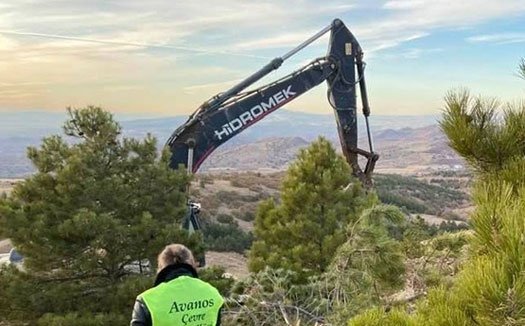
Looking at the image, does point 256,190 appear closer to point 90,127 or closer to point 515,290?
point 90,127

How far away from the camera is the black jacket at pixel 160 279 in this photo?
4.03m

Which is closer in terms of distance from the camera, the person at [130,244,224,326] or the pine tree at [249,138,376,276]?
the person at [130,244,224,326]

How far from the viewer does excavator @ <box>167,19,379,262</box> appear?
12.8 meters

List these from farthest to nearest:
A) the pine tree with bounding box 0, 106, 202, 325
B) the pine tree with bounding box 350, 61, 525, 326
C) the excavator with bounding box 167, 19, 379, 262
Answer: the excavator with bounding box 167, 19, 379, 262 → the pine tree with bounding box 0, 106, 202, 325 → the pine tree with bounding box 350, 61, 525, 326

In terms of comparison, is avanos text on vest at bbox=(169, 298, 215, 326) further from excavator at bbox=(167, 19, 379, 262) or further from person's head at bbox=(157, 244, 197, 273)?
excavator at bbox=(167, 19, 379, 262)

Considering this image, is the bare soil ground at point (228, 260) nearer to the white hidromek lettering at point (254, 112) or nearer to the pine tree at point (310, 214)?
the white hidromek lettering at point (254, 112)

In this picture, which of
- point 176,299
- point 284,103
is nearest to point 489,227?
point 176,299

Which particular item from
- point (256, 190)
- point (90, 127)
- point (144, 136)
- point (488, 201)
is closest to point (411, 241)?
point (144, 136)

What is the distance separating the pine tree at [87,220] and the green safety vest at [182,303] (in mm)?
4813

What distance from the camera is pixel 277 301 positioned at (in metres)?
7.61

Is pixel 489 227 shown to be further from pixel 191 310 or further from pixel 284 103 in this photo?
pixel 284 103

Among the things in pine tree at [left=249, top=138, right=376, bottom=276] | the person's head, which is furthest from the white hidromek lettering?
the person's head

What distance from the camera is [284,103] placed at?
568 inches

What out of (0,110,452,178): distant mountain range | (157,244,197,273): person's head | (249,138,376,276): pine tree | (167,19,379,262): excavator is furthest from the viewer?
(0,110,452,178): distant mountain range
